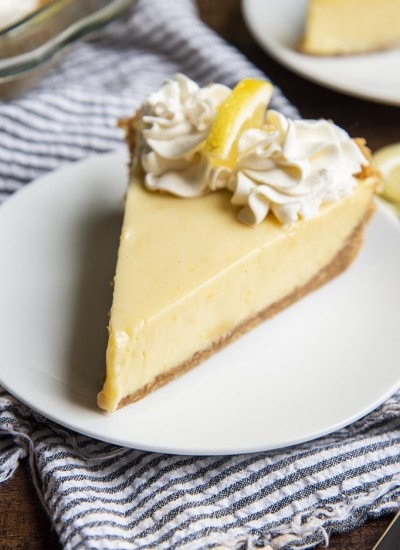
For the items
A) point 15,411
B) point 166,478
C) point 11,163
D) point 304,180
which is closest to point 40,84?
point 11,163

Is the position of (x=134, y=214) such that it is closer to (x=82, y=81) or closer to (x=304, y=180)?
(x=304, y=180)

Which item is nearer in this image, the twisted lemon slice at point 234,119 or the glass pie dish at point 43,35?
the twisted lemon slice at point 234,119

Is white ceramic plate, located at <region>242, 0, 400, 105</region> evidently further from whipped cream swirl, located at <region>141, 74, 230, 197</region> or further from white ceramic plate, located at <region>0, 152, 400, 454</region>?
whipped cream swirl, located at <region>141, 74, 230, 197</region>

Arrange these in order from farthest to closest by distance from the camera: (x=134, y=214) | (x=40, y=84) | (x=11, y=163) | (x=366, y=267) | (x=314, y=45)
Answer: (x=314, y=45), (x=40, y=84), (x=11, y=163), (x=366, y=267), (x=134, y=214)

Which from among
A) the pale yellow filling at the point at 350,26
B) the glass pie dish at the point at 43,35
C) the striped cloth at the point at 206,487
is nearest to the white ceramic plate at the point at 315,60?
the pale yellow filling at the point at 350,26

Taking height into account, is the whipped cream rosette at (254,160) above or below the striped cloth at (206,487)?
above

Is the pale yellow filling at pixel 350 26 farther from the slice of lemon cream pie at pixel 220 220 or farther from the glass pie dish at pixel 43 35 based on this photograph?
the slice of lemon cream pie at pixel 220 220
